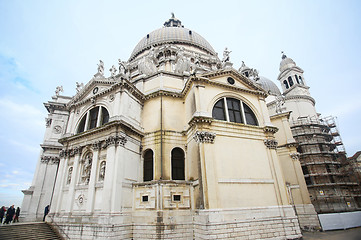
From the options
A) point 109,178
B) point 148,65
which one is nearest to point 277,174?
point 109,178

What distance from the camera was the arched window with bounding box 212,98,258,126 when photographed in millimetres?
14861

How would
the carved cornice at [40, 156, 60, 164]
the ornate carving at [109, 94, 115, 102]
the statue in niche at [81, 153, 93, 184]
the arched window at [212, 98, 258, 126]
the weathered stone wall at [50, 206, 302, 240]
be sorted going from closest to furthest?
the weathered stone wall at [50, 206, 302, 240] → the statue in niche at [81, 153, 93, 184] → the arched window at [212, 98, 258, 126] → the ornate carving at [109, 94, 115, 102] → the carved cornice at [40, 156, 60, 164]

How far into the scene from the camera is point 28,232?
1261 centimetres

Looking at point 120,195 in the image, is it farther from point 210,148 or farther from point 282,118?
point 282,118

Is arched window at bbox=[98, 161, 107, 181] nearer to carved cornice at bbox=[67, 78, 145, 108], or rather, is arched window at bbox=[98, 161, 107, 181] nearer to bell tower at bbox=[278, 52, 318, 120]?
carved cornice at bbox=[67, 78, 145, 108]

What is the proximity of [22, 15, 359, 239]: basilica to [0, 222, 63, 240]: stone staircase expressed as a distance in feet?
2.55

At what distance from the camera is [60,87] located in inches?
961

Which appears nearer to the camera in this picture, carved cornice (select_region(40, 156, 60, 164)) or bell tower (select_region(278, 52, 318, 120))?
carved cornice (select_region(40, 156, 60, 164))

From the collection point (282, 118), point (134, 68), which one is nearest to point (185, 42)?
point (134, 68)

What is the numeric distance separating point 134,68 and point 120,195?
17490 millimetres

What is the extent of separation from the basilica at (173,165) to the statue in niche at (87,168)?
0.09m

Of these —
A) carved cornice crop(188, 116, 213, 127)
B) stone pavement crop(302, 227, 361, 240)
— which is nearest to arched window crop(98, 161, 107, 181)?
carved cornice crop(188, 116, 213, 127)

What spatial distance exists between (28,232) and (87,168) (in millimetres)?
5080

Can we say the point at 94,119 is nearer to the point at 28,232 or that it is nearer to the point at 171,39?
the point at 28,232
